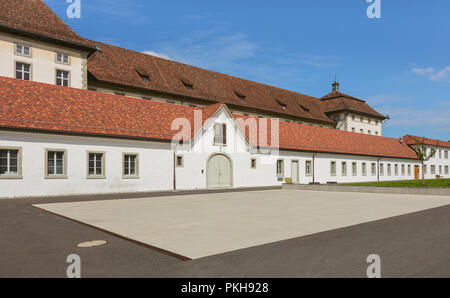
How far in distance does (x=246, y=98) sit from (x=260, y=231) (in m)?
38.5

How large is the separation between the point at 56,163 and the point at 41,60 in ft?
38.8

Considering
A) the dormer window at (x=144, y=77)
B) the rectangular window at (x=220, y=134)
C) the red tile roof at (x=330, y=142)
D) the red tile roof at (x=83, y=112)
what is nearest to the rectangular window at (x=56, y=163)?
the red tile roof at (x=83, y=112)

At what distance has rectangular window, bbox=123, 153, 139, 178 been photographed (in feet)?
79.9

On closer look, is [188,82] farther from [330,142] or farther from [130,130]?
[130,130]

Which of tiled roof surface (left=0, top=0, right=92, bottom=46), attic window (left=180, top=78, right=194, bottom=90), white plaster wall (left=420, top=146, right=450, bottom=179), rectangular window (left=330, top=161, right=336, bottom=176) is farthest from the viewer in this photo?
white plaster wall (left=420, top=146, right=450, bottom=179)

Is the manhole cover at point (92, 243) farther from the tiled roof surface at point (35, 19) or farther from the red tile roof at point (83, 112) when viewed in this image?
the tiled roof surface at point (35, 19)

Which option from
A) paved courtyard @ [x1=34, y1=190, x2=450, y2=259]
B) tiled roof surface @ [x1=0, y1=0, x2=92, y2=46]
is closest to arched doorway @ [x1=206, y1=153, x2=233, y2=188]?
tiled roof surface @ [x1=0, y1=0, x2=92, y2=46]

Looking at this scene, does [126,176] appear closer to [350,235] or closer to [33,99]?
[33,99]

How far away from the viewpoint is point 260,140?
33.5m

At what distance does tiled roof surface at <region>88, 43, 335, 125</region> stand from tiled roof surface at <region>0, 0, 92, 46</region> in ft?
13.5

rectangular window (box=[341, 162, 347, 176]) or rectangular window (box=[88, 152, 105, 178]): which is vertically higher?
rectangular window (box=[88, 152, 105, 178])

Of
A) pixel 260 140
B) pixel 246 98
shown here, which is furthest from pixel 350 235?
pixel 246 98

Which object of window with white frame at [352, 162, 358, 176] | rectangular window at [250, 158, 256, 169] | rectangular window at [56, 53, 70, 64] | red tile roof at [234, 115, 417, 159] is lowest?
window with white frame at [352, 162, 358, 176]

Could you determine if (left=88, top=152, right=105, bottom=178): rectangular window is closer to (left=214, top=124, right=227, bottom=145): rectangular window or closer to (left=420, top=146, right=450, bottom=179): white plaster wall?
(left=214, top=124, right=227, bottom=145): rectangular window
